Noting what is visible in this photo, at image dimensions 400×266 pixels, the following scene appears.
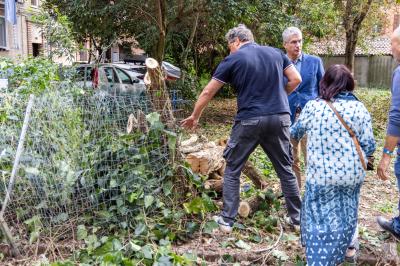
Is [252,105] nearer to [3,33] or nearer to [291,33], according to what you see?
[291,33]

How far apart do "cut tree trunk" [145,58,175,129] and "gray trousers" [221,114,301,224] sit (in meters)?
0.69

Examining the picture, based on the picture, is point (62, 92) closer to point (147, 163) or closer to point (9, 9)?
point (147, 163)

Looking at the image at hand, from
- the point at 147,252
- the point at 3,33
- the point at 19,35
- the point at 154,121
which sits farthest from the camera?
the point at 19,35


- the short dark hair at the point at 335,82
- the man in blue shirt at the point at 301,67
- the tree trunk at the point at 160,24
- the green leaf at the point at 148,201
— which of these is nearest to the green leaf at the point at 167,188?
the green leaf at the point at 148,201

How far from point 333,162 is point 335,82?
55 cm

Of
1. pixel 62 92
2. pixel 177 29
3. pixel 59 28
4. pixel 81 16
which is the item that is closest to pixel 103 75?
pixel 81 16

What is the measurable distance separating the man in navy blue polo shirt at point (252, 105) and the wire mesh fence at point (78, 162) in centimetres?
50

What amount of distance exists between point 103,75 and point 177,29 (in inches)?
123

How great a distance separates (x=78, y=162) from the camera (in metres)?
3.94

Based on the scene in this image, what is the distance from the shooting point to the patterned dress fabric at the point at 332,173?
2.92 m

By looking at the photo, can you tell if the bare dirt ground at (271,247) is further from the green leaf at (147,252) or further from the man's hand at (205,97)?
the man's hand at (205,97)

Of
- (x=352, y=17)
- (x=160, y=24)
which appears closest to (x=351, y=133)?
(x=160, y=24)

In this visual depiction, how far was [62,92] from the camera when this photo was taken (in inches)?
179

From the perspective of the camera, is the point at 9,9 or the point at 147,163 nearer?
the point at 147,163
